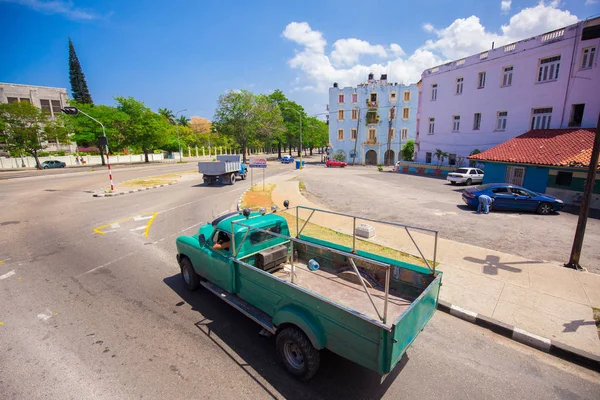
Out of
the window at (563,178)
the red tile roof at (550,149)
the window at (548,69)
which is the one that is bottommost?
the window at (563,178)

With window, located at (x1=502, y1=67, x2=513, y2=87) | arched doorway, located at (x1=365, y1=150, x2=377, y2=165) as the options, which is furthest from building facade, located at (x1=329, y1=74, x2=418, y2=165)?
window, located at (x1=502, y1=67, x2=513, y2=87)

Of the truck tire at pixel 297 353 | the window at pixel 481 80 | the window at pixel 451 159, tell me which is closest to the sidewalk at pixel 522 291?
the truck tire at pixel 297 353

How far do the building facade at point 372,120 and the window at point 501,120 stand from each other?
72.1ft

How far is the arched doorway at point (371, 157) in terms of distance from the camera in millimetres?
50347

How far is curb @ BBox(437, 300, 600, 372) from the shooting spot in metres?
4.50

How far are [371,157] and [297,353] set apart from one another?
162ft

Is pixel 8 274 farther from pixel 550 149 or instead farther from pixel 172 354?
pixel 550 149

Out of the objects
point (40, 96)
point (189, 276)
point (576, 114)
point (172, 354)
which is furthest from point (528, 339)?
point (40, 96)

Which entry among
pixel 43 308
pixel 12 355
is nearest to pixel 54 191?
pixel 43 308

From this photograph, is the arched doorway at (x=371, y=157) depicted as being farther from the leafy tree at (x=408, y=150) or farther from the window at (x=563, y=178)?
the window at (x=563, y=178)

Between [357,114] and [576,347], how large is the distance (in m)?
48.1

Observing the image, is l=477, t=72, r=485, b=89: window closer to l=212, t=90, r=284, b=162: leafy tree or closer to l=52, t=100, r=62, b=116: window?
l=212, t=90, r=284, b=162: leafy tree

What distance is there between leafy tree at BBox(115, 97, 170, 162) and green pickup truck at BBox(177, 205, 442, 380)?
45.2m

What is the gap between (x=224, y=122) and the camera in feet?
150
